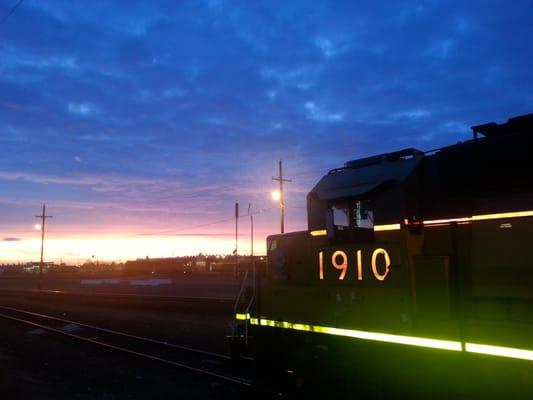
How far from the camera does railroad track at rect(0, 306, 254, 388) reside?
36.3 feet

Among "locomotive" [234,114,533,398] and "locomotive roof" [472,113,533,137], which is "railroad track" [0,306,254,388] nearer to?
"locomotive" [234,114,533,398]

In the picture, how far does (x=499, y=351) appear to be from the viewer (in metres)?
4.86

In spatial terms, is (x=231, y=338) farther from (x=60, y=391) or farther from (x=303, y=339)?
(x=60, y=391)

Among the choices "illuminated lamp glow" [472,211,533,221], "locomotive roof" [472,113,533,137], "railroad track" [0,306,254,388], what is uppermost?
"locomotive roof" [472,113,533,137]

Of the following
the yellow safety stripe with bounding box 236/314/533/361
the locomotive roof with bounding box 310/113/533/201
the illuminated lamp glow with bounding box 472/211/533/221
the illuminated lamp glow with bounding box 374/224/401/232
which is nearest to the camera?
the yellow safety stripe with bounding box 236/314/533/361

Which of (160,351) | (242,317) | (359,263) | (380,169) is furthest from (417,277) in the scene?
(160,351)

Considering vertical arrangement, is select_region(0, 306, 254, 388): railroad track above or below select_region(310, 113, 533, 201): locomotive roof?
below

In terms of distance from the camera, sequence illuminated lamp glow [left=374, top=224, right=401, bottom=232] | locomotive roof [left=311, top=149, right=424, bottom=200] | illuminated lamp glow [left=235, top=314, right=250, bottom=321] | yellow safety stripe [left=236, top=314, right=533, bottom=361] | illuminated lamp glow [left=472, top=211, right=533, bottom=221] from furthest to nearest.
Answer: illuminated lamp glow [left=235, top=314, right=250, bottom=321] < locomotive roof [left=311, top=149, right=424, bottom=200] < illuminated lamp glow [left=374, top=224, right=401, bottom=232] < illuminated lamp glow [left=472, top=211, right=533, bottom=221] < yellow safety stripe [left=236, top=314, right=533, bottom=361]

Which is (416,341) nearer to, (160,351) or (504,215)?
(504,215)

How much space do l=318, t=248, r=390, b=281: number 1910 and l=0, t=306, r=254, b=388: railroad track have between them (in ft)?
10.7

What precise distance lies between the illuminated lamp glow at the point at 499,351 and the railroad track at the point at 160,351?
4.87 metres

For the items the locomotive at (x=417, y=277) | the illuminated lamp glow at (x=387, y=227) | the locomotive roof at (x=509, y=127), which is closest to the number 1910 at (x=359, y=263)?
the locomotive at (x=417, y=277)

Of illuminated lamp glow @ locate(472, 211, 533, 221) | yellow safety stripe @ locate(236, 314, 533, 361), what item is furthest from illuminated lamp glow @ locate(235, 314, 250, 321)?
illuminated lamp glow @ locate(472, 211, 533, 221)

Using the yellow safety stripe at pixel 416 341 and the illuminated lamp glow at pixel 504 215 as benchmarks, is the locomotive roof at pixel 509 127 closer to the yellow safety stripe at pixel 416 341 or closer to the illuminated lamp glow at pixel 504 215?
the illuminated lamp glow at pixel 504 215
